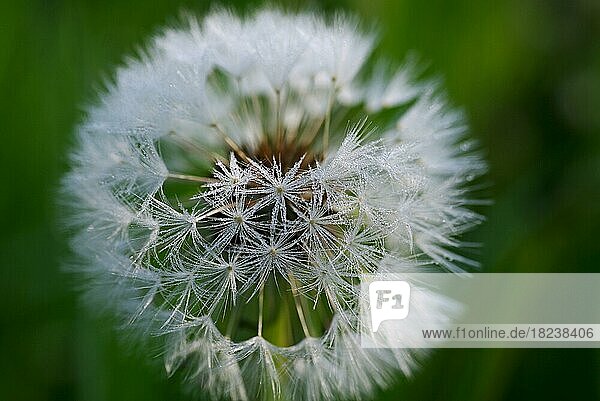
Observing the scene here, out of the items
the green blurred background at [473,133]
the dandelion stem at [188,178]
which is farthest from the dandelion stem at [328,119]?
the green blurred background at [473,133]

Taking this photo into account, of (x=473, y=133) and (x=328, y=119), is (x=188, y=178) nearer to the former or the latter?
(x=328, y=119)

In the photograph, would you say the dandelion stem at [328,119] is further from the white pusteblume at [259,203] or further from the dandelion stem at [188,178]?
the dandelion stem at [188,178]

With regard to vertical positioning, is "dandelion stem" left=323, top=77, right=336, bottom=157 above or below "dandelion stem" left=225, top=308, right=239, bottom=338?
above

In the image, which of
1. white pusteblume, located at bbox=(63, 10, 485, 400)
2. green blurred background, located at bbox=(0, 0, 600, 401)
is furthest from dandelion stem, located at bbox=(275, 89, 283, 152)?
green blurred background, located at bbox=(0, 0, 600, 401)

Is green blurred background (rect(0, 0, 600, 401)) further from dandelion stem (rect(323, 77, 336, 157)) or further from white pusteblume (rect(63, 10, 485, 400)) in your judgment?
dandelion stem (rect(323, 77, 336, 157))

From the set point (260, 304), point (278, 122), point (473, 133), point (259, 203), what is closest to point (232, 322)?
point (260, 304)
